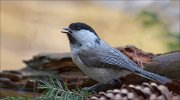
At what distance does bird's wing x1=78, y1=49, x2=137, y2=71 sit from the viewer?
1.41 meters

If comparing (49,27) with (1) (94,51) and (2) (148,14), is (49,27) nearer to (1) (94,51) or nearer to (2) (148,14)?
(2) (148,14)

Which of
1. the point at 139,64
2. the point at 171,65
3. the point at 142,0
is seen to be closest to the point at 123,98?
the point at 171,65

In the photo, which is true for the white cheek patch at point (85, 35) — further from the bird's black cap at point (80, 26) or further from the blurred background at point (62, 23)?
the blurred background at point (62, 23)

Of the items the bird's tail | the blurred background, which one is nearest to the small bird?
the bird's tail

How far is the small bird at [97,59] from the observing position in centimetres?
141

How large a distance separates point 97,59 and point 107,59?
32mm

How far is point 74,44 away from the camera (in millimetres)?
1547

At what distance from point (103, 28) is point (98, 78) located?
3015 mm

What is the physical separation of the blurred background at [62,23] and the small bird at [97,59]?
1471mm

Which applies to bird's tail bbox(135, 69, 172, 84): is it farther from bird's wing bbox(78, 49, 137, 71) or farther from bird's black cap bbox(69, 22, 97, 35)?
bird's black cap bbox(69, 22, 97, 35)

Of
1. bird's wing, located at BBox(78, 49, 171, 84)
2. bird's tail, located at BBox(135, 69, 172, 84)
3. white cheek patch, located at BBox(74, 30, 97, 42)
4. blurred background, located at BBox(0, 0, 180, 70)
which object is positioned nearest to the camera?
bird's tail, located at BBox(135, 69, 172, 84)

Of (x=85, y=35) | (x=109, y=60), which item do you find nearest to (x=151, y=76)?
(x=109, y=60)

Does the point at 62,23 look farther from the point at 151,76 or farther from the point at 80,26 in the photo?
the point at 151,76

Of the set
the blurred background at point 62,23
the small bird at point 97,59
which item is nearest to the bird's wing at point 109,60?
the small bird at point 97,59
